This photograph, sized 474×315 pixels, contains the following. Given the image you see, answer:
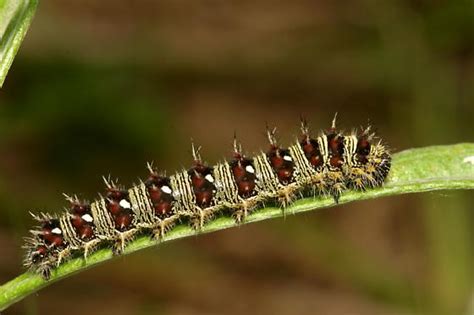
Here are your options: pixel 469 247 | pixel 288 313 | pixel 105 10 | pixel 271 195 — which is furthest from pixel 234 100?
pixel 271 195

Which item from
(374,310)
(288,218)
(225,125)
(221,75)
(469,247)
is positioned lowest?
(374,310)

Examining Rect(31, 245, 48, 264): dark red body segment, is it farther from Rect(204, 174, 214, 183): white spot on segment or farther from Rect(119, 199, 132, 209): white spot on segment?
Rect(204, 174, 214, 183): white spot on segment

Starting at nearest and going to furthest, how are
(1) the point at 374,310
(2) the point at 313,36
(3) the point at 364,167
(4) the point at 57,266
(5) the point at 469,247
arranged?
(4) the point at 57,266
(3) the point at 364,167
(5) the point at 469,247
(1) the point at 374,310
(2) the point at 313,36

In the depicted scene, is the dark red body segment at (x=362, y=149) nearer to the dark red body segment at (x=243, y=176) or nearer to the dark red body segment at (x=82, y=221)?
the dark red body segment at (x=243, y=176)

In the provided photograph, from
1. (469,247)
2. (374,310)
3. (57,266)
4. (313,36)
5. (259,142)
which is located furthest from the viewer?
(259,142)

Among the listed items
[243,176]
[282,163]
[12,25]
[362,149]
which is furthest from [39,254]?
[362,149]

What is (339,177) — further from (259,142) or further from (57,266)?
(259,142)

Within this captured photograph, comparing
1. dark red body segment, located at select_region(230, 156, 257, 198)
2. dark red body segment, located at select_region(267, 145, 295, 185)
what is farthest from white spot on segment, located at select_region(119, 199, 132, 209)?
dark red body segment, located at select_region(267, 145, 295, 185)
